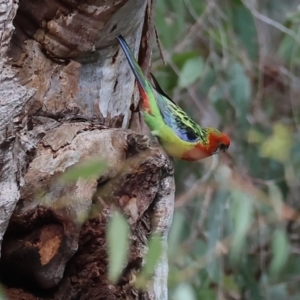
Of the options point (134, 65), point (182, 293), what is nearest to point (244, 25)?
point (134, 65)

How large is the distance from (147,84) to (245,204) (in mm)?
377

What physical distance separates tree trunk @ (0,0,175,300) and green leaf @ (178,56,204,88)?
668 mm

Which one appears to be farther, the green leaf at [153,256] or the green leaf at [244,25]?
the green leaf at [244,25]

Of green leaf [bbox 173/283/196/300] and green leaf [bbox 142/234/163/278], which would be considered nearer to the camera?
green leaf [bbox 142/234/163/278]

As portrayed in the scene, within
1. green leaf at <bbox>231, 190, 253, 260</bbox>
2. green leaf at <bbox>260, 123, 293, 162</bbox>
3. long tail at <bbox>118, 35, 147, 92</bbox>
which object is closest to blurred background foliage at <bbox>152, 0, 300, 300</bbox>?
green leaf at <bbox>260, 123, 293, 162</bbox>

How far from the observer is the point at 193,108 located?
9.07 ft

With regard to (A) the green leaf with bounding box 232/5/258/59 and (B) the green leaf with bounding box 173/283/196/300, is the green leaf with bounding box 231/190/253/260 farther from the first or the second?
(A) the green leaf with bounding box 232/5/258/59

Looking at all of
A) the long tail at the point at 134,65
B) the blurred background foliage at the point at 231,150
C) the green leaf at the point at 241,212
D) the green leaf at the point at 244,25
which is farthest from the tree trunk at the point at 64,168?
the green leaf at the point at 244,25

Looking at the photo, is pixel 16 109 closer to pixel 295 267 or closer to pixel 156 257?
pixel 156 257

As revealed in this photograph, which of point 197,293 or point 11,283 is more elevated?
point 11,283

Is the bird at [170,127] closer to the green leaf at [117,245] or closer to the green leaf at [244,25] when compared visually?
the green leaf at [244,25]

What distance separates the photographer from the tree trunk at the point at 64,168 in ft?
3.60

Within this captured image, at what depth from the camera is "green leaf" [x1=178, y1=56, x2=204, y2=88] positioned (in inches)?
80.0

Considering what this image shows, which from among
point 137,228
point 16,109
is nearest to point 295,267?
point 137,228
